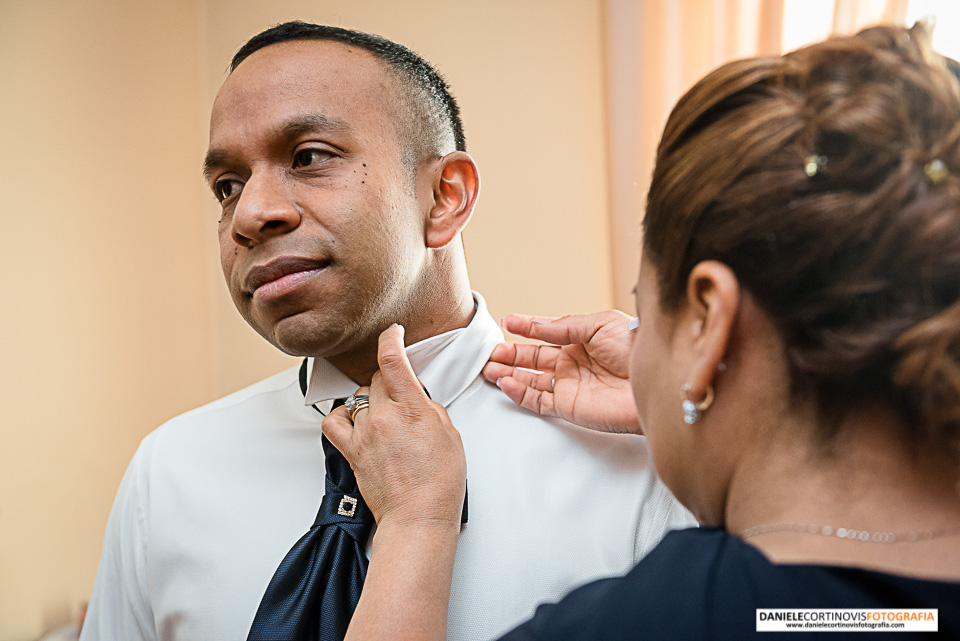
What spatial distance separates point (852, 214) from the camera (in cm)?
57

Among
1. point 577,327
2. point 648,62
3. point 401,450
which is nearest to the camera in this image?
point 401,450

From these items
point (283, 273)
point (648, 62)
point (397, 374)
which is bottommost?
point (397, 374)

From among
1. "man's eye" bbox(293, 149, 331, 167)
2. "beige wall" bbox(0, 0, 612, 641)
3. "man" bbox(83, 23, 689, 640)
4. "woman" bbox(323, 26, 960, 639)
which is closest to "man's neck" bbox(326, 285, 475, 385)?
"man" bbox(83, 23, 689, 640)

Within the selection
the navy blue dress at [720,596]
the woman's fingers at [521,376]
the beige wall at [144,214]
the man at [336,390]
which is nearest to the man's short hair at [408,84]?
the man at [336,390]

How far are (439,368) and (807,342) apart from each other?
2.09 ft

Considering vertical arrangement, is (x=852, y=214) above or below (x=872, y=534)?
above

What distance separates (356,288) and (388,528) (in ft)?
1.11

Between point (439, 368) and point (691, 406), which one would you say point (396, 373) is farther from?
point (691, 406)

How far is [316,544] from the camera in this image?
3.24 ft

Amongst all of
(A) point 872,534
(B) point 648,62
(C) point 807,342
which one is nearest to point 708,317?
(C) point 807,342

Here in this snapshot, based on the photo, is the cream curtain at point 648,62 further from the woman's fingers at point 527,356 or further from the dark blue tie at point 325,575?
the dark blue tie at point 325,575

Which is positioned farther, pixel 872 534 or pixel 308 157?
pixel 308 157

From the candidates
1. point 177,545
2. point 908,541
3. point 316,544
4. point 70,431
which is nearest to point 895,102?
point 908,541

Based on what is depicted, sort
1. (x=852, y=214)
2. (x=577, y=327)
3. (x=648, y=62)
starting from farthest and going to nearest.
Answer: (x=648, y=62), (x=577, y=327), (x=852, y=214)
